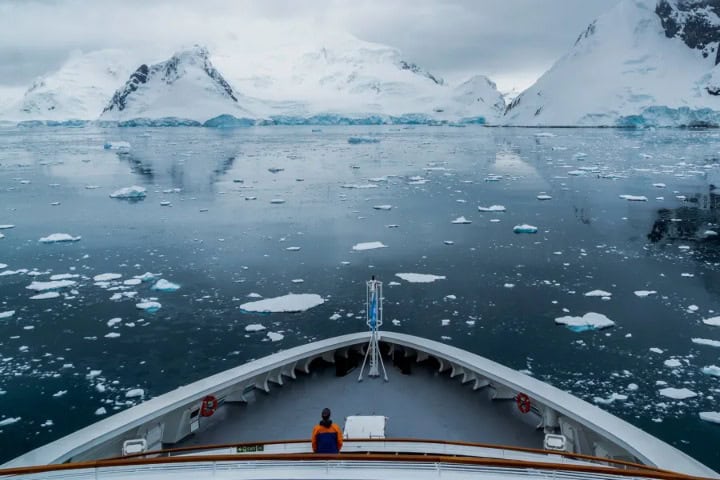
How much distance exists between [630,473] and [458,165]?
121 ft

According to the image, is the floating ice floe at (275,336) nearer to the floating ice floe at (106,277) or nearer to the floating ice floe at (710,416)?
the floating ice floe at (106,277)

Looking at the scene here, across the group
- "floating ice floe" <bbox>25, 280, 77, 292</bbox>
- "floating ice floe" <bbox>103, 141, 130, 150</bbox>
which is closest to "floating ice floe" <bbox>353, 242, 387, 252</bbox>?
"floating ice floe" <bbox>25, 280, 77, 292</bbox>

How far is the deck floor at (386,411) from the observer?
641cm

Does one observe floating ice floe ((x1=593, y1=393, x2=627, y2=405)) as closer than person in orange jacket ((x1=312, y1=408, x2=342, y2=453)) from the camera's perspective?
No

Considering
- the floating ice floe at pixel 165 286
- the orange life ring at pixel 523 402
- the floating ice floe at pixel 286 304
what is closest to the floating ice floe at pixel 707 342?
the orange life ring at pixel 523 402

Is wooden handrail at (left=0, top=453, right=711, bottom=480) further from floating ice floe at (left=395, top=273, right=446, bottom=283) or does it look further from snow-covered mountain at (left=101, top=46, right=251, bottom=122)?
snow-covered mountain at (left=101, top=46, right=251, bottom=122)

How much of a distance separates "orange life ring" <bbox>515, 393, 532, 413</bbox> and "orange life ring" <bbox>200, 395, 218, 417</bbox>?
383cm

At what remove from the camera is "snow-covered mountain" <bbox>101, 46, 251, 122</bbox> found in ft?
459

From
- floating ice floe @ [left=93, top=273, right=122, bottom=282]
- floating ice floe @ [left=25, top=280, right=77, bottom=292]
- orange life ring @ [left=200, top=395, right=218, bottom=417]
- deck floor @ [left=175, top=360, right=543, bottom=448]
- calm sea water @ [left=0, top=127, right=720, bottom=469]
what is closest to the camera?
deck floor @ [left=175, top=360, right=543, bottom=448]

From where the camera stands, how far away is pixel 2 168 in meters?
41.4

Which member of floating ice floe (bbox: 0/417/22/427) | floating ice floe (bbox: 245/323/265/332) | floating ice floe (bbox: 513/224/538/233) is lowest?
floating ice floe (bbox: 0/417/22/427)

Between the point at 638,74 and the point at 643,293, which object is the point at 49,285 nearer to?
the point at 643,293

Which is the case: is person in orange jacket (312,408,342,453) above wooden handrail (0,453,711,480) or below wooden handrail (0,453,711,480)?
below

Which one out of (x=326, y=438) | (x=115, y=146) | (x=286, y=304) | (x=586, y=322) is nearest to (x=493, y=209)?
(x=586, y=322)
